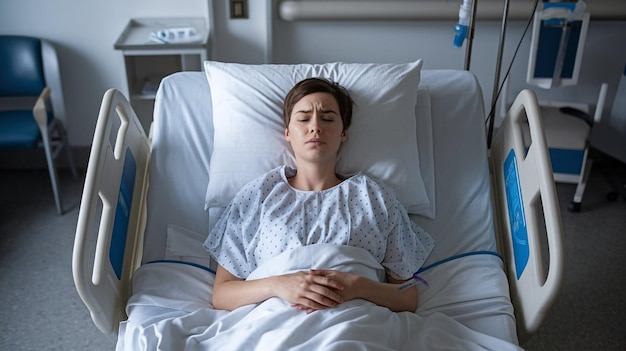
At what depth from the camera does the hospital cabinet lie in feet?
8.86

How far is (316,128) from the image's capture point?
67.1 inches

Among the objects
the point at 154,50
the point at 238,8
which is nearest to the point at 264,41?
the point at 238,8

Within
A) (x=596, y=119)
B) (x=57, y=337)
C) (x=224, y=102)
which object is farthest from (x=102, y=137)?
(x=596, y=119)

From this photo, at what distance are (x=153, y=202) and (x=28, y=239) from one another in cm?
122

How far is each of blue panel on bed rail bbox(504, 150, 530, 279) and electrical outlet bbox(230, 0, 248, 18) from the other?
1638 millimetres

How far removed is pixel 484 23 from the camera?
314 cm

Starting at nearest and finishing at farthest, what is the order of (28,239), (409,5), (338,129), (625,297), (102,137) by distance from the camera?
(102,137)
(338,129)
(625,297)
(28,239)
(409,5)

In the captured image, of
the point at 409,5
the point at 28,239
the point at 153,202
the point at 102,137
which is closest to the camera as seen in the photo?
the point at 102,137

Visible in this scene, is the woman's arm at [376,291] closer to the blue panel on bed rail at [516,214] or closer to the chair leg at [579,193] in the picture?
the blue panel on bed rail at [516,214]

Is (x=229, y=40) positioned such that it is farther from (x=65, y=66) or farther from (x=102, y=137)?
(x=102, y=137)

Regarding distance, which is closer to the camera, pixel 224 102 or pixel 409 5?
pixel 224 102

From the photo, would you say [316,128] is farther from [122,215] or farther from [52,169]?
[52,169]

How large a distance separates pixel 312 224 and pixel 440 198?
514 mm

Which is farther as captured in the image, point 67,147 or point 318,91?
point 67,147
